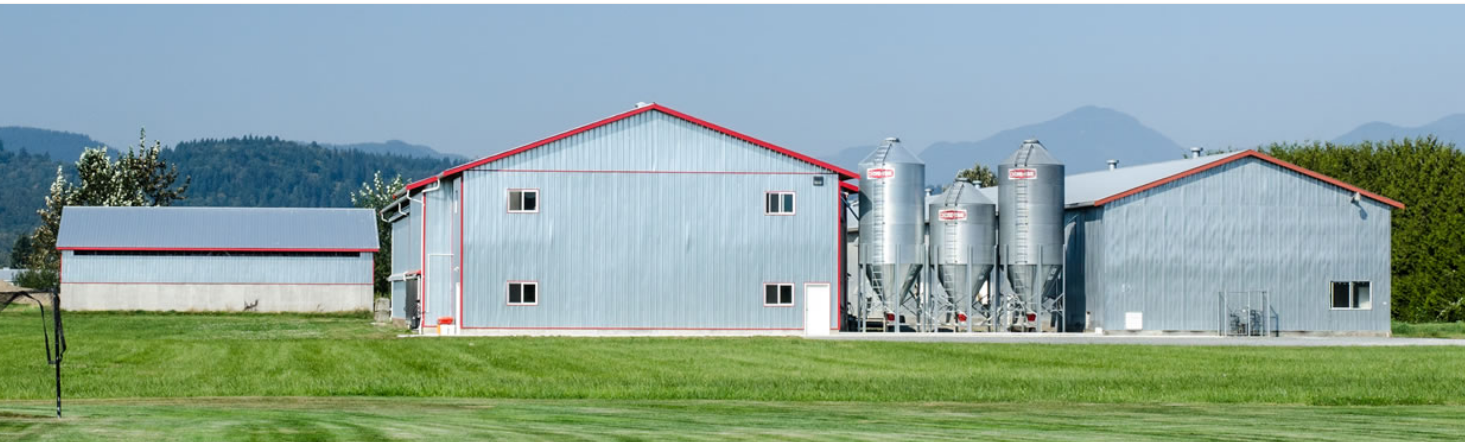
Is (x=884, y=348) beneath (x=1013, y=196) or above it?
beneath

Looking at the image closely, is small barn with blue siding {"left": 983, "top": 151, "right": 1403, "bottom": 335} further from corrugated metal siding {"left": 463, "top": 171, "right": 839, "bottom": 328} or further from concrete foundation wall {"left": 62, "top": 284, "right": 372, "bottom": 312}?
concrete foundation wall {"left": 62, "top": 284, "right": 372, "bottom": 312}

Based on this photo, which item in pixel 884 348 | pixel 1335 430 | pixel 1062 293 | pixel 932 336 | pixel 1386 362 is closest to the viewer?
Result: pixel 1335 430

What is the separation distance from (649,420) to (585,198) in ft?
110

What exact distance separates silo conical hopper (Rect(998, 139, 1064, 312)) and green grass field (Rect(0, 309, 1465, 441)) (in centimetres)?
936

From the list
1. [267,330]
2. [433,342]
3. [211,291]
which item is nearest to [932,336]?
[433,342]

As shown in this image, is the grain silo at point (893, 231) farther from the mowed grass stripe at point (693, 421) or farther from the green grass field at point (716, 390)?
the mowed grass stripe at point (693, 421)

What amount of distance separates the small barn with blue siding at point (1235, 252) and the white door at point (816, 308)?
8581 mm

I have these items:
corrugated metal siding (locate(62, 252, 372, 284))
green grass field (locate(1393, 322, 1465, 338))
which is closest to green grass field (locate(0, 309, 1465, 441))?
green grass field (locate(1393, 322, 1465, 338))

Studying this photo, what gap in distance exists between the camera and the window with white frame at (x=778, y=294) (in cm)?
5425

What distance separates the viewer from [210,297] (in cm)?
8075

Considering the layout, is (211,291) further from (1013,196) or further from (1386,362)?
(1386,362)

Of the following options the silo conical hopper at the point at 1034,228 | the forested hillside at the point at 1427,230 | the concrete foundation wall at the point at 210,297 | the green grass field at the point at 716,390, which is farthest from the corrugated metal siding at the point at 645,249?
the concrete foundation wall at the point at 210,297

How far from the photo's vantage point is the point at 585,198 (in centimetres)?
5372

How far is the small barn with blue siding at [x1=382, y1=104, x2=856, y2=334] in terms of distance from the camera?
53469mm
